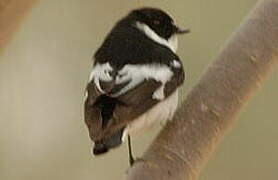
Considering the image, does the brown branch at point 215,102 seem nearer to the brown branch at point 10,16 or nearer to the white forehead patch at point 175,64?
the white forehead patch at point 175,64

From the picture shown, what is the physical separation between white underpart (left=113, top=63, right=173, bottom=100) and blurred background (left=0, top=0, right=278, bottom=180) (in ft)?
3.20

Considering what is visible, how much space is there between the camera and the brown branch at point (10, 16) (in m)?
1.22

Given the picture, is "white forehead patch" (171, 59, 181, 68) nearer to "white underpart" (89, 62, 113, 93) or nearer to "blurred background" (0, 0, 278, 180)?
"white underpart" (89, 62, 113, 93)

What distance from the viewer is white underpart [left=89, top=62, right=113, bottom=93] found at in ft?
5.29

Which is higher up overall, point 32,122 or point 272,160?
point 32,122

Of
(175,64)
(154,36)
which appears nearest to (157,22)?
(154,36)

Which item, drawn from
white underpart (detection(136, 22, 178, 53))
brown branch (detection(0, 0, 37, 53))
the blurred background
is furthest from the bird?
the blurred background

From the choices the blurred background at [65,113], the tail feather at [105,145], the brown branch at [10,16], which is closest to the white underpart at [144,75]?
the tail feather at [105,145]

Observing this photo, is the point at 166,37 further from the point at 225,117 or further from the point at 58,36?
the point at 58,36

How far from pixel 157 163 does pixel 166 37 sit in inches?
19.0

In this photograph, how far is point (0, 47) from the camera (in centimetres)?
124

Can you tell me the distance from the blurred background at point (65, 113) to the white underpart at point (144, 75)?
3.20 ft

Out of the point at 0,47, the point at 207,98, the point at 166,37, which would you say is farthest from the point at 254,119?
the point at 0,47

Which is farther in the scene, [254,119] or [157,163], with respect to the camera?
[254,119]
